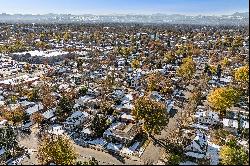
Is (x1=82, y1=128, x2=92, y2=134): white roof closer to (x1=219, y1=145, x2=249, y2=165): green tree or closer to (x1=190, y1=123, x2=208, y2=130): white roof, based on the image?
(x1=190, y1=123, x2=208, y2=130): white roof

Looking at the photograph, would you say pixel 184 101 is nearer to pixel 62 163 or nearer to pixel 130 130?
pixel 130 130

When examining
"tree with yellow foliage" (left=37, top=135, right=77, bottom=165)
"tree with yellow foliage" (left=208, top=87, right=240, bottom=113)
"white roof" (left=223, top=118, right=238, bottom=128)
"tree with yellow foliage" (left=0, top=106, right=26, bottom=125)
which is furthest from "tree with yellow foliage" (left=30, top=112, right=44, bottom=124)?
"white roof" (left=223, top=118, right=238, bottom=128)

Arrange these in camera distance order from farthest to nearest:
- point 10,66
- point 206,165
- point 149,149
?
1. point 10,66
2. point 149,149
3. point 206,165

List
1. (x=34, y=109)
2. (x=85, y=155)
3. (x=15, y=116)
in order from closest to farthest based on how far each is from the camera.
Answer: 1. (x=85, y=155)
2. (x=15, y=116)
3. (x=34, y=109)

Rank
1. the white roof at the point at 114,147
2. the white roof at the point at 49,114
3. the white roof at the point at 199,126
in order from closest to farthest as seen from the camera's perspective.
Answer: the white roof at the point at 114,147 → the white roof at the point at 199,126 → the white roof at the point at 49,114

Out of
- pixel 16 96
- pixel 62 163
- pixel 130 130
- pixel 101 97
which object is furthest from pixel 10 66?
pixel 62 163

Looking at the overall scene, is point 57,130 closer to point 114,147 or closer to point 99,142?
point 99,142

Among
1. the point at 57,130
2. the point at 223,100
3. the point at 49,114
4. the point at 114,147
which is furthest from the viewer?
the point at 49,114

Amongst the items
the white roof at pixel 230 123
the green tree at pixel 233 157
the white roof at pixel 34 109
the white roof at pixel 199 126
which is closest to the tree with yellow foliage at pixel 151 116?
the white roof at pixel 199 126

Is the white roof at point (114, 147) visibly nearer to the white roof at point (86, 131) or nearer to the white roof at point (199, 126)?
the white roof at point (86, 131)

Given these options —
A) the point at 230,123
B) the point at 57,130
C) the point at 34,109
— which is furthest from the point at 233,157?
the point at 34,109

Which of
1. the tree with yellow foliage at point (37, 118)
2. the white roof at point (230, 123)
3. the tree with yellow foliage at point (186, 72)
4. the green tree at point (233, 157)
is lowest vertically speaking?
the white roof at point (230, 123)
